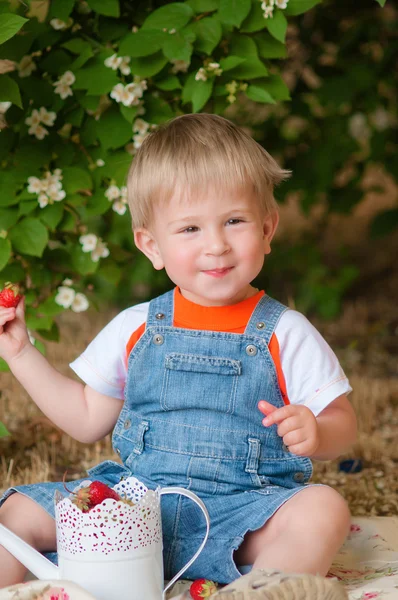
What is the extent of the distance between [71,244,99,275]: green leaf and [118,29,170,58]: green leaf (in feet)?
1.89

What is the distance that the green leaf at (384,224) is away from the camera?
4480 mm

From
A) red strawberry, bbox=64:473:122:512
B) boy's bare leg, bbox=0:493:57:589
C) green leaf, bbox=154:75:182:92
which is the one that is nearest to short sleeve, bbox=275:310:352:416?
red strawberry, bbox=64:473:122:512

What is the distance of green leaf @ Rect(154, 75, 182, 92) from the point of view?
90.4 inches

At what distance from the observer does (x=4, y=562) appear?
1.68 metres

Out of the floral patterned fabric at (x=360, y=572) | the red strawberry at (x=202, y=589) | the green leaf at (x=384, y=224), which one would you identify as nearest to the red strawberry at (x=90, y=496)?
the floral patterned fabric at (x=360, y=572)

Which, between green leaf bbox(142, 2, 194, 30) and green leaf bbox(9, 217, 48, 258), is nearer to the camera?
green leaf bbox(142, 2, 194, 30)

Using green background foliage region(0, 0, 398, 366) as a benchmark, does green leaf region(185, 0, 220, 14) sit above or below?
above

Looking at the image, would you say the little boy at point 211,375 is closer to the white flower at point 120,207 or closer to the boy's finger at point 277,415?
the boy's finger at point 277,415

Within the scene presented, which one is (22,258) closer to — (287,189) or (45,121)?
(45,121)

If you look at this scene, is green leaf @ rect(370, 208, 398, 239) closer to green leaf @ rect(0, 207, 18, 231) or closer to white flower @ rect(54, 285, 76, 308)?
white flower @ rect(54, 285, 76, 308)

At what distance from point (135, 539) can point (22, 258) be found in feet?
3.66

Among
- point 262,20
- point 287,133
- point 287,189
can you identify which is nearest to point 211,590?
point 262,20

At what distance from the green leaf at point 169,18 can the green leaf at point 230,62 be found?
13 cm

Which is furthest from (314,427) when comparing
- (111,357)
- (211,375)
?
(111,357)
